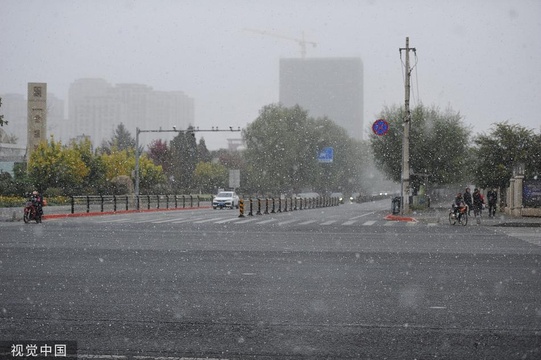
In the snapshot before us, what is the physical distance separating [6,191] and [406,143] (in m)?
36.3

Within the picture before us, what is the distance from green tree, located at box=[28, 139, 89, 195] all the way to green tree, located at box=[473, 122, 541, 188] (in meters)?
36.2

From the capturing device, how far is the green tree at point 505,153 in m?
51.0

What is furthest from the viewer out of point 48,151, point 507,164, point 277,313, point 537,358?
point 48,151

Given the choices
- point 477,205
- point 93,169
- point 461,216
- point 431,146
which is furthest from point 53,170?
point 461,216

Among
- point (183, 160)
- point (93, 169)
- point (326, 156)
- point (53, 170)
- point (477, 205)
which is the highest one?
point (326, 156)

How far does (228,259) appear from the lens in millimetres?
16062

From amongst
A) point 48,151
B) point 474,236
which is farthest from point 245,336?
point 48,151

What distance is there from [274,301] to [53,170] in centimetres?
5944

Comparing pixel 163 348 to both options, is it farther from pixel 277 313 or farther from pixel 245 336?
pixel 277 313

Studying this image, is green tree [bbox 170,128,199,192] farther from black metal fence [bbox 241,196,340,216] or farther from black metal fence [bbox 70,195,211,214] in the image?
black metal fence [bbox 70,195,211,214]

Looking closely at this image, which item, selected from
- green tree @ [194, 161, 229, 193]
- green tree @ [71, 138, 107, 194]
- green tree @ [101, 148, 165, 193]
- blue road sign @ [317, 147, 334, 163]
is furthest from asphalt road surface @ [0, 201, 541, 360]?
green tree @ [194, 161, 229, 193]

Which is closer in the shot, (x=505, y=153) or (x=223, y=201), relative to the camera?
(x=505, y=153)

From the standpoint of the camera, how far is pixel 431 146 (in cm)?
6325

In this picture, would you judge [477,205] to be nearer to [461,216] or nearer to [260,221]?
[461,216]
